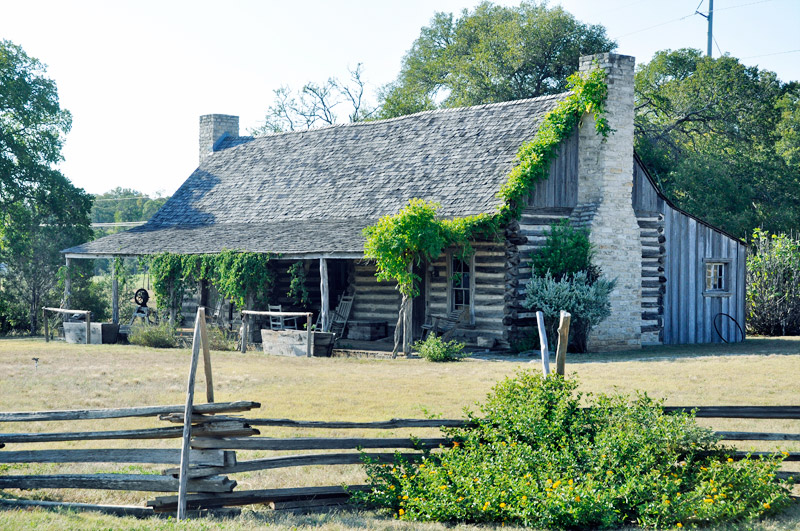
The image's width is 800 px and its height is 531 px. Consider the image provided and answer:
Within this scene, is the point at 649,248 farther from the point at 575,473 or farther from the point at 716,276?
the point at 575,473

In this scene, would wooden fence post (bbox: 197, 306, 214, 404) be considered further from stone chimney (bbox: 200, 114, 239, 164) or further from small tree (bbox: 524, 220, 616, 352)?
stone chimney (bbox: 200, 114, 239, 164)

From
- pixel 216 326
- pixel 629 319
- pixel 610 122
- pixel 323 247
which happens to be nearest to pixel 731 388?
pixel 629 319

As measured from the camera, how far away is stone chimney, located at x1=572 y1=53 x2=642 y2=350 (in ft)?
68.0

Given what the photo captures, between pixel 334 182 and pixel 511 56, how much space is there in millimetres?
21108

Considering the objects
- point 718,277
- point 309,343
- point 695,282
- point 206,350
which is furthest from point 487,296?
point 206,350

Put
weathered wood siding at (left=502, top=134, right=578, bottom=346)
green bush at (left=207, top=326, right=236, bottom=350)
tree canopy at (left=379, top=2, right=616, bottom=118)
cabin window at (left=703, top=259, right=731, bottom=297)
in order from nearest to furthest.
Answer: weathered wood siding at (left=502, top=134, right=578, bottom=346) < green bush at (left=207, top=326, right=236, bottom=350) < cabin window at (left=703, top=259, right=731, bottom=297) < tree canopy at (left=379, top=2, right=616, bottom=118)

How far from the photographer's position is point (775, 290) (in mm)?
25609

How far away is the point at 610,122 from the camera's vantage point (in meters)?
20.8

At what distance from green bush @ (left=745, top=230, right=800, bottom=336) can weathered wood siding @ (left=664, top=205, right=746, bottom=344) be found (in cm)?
229

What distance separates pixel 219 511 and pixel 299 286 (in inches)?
609

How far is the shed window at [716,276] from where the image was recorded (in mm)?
23609

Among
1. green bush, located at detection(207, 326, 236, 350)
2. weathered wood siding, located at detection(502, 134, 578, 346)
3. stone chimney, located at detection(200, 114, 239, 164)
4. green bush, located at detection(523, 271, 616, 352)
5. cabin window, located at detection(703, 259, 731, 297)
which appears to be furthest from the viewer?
stone chimney, located at detection(200, 114, 239, 164)

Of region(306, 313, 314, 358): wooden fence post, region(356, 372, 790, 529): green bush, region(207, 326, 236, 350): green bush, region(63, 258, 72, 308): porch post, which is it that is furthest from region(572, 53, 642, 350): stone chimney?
region(63, 258, 72, 308): porch post

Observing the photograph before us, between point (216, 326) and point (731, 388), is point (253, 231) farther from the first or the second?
point (731, 388)
